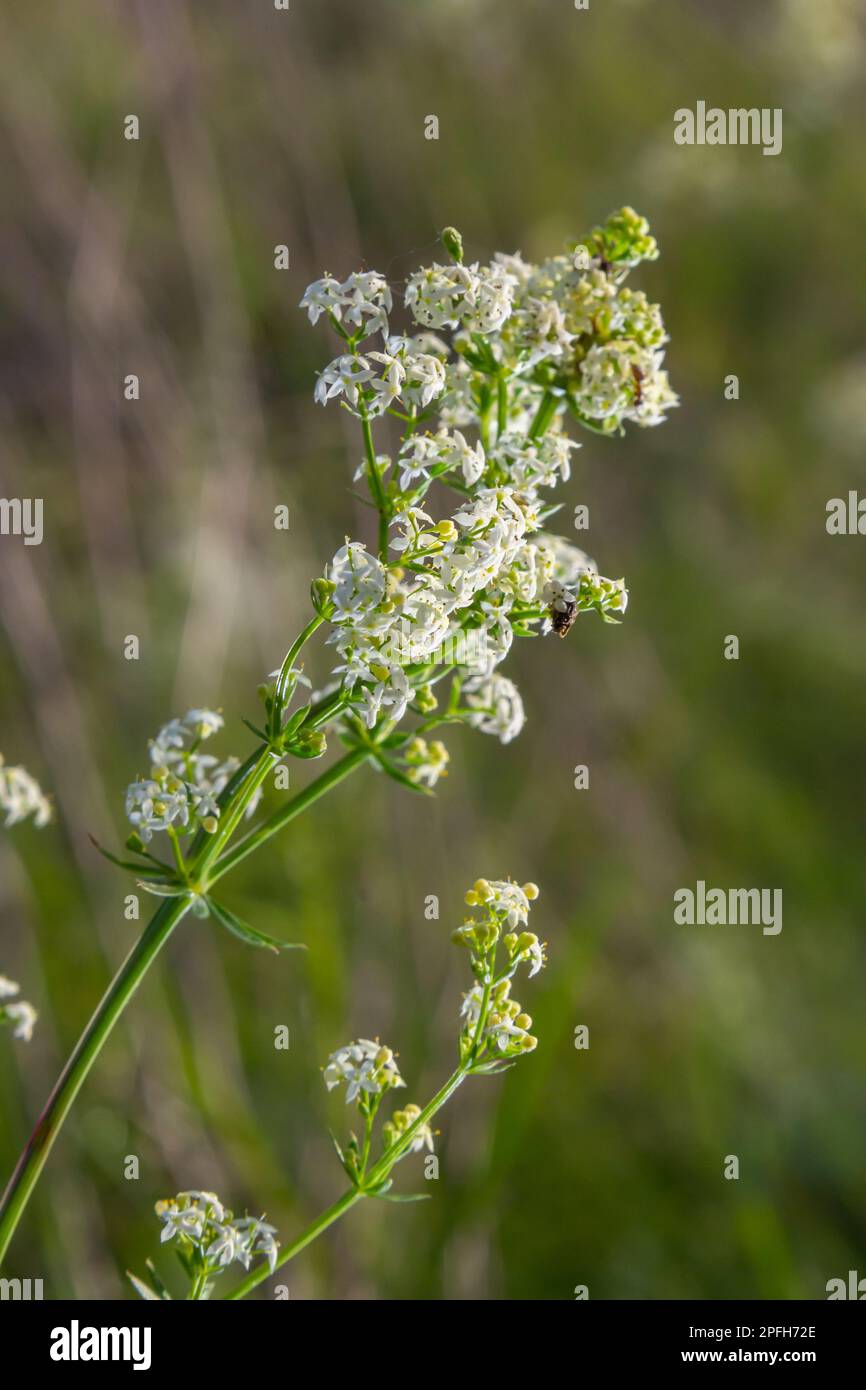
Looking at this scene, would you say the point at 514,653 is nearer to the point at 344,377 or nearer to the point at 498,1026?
the point at 498,1026

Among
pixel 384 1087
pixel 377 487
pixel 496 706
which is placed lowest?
pixel 384 1087

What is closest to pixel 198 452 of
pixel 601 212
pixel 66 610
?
pixel 66 610

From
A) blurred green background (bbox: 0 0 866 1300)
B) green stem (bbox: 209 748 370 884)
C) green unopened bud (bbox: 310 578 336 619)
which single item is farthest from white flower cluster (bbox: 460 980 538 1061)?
blurred green background (bbox: 0 0 866 1300)

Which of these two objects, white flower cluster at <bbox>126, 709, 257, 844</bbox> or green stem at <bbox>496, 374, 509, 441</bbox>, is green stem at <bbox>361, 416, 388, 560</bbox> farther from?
white flower cluster at <bbox>126, 709, 257, 844</bbox>

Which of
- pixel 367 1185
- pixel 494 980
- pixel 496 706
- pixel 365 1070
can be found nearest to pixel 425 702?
pixel 496 706

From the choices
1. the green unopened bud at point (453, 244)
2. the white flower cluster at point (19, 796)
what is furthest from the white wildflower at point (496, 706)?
the white flower cluster at point (19, 796)

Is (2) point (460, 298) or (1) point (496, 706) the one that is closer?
(2) point (460, 298)

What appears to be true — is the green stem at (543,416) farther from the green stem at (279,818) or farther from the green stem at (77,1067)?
the green stem at (77,1067)
